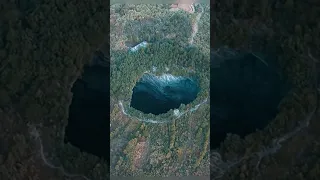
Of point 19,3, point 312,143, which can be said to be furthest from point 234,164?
point 19,3

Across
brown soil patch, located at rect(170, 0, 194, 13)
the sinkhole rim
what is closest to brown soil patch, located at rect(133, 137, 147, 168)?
the sinkhole rim

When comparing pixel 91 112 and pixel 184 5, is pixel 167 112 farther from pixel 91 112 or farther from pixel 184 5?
pixel 184 5

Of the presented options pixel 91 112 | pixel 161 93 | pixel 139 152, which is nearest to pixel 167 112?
pixel 161 93

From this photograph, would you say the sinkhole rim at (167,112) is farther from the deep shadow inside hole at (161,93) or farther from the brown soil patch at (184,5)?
the brown soil patch at (184,5)

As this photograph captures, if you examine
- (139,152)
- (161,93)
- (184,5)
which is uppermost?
(184,5)

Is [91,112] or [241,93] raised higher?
[241,93]
